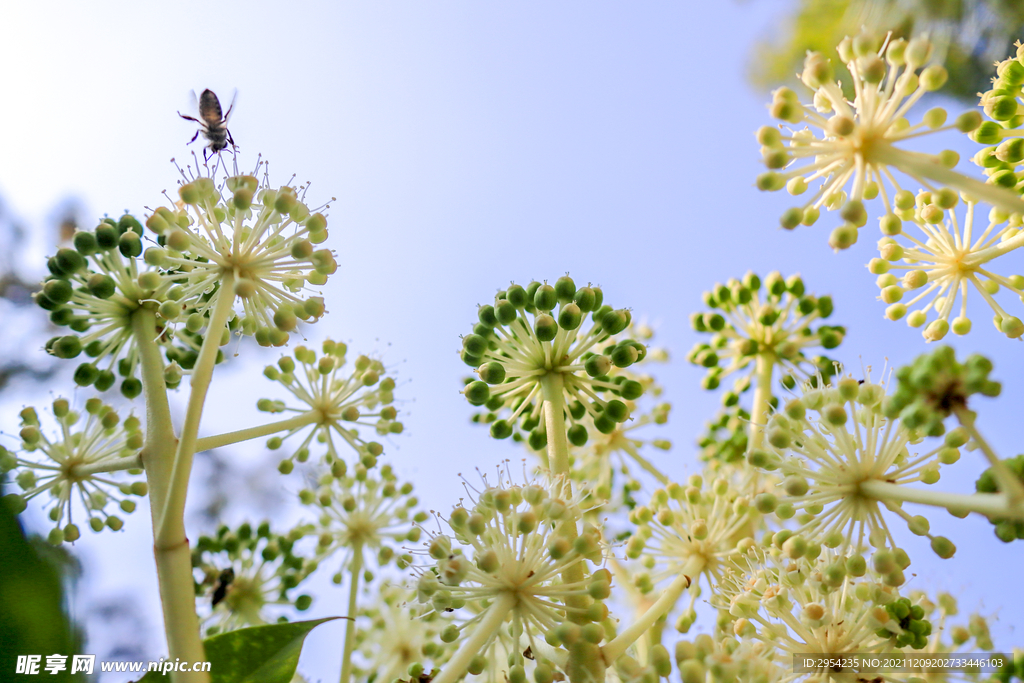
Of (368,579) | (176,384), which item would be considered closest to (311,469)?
(368,579)

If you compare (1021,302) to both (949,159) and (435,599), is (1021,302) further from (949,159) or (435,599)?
(435,599)

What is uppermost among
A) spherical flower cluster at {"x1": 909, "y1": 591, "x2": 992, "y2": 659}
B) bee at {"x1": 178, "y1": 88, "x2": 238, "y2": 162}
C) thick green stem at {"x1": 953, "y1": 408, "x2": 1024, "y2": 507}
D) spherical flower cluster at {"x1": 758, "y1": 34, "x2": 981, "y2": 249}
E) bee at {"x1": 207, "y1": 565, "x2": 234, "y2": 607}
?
bee at {"x1": 178, "y1": 88, "x2": 238, "y2": 162}

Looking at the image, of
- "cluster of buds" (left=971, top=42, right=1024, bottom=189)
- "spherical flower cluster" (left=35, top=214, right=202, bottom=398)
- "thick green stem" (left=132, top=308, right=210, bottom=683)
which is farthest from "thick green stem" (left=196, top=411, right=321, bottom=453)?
"cluster of buds" (left=971, top=42, right=1024, bottom=189)

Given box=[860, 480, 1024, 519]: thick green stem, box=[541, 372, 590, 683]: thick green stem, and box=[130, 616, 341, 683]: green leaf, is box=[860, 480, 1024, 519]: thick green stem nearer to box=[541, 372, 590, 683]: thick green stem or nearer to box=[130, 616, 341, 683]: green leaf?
box=[541, 372, 590, 683]: thick green stem

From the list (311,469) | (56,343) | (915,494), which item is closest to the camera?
(915,494)

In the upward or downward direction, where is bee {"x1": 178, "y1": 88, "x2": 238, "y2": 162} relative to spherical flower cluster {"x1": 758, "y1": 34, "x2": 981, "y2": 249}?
upward

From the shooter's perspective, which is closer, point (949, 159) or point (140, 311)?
point (949, 159)

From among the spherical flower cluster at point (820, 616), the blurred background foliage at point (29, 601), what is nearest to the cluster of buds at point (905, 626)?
the spherical flower cluster at point (820, 616)
